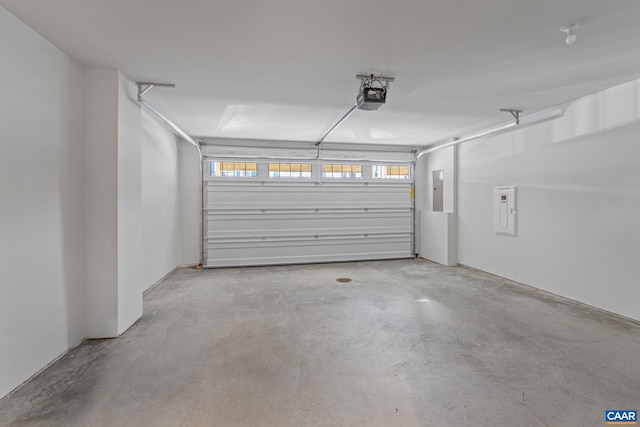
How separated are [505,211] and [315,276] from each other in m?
3.29

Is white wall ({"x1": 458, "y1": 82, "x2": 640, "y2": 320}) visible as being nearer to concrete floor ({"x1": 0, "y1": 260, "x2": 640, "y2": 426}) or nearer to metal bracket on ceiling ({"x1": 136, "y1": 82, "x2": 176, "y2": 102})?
concrete floor ({"x1": 0, "y1": 260, "x2": 640, "y2": 426})

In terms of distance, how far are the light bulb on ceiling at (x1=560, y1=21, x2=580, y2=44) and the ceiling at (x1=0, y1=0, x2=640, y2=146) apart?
0.04 metres

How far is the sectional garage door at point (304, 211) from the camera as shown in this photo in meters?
5.75

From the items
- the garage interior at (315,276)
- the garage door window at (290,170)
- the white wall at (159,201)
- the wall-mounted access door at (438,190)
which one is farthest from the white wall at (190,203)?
the wall-mounted access door at (438,190)

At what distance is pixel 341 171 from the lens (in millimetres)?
6309

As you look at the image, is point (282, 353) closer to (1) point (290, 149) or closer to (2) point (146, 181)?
(2) point (146, 181)

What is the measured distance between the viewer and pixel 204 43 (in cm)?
227

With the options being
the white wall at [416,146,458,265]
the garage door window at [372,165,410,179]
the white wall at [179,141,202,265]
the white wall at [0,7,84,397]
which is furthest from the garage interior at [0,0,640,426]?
the garage door window at [372,165,410,179]

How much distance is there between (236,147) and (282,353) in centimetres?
437

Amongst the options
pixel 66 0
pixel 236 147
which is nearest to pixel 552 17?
pixel 66 0

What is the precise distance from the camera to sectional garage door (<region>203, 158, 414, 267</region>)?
18.9 feet

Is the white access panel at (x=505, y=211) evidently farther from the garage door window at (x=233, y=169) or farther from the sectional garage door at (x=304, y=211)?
the garage door window at (x=233, y=169)

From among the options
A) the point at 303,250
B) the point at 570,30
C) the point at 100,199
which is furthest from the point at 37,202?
the point at 303,250

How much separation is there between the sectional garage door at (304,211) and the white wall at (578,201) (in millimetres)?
2014
